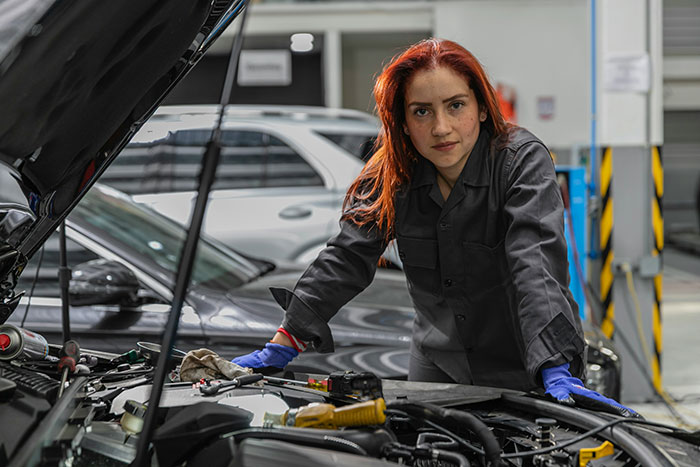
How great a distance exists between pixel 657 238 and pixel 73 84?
4.42 metres

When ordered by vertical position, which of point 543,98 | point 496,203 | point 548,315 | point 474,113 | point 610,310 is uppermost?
point 543,98

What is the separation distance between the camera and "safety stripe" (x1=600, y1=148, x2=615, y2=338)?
16.3 ft

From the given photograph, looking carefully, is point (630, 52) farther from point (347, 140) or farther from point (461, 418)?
point (461, 418)

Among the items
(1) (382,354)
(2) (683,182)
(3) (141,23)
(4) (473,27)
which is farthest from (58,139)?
(2) (683,182)

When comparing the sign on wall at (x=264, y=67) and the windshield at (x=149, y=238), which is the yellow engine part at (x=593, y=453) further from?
the sign on wall at (x=264, y=67)

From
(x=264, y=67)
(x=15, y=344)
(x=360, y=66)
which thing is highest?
(x=360, y=66)

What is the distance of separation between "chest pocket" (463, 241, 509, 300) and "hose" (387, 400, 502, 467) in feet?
1.97

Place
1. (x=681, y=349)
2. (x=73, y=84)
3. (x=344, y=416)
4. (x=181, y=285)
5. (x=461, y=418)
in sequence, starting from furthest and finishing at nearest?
(x=681, y=349) → (x=461, y=418) → (x=344, y=416) → (x=73, y=84) → (x=181, y=285)

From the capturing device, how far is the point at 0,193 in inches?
65.6

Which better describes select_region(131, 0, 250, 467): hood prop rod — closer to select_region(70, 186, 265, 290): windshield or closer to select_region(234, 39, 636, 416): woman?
select_region(234, 39, 636, 416): woman

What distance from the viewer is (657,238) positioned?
4953 millimetres

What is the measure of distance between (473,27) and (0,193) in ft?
31.7

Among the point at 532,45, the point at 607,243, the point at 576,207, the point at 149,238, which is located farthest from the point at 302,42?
the point at 149,238

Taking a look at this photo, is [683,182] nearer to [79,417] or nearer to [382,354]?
[382,354]
